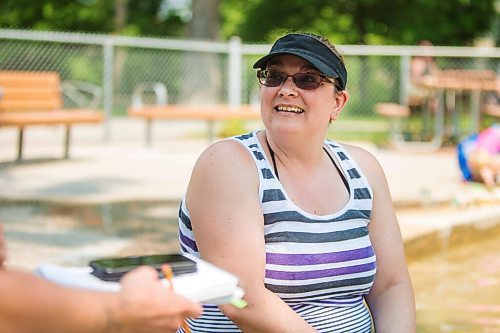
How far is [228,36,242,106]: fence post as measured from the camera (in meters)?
14.5

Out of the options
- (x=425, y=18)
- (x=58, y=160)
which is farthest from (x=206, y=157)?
(x=425, y=18)

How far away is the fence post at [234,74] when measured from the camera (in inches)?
570

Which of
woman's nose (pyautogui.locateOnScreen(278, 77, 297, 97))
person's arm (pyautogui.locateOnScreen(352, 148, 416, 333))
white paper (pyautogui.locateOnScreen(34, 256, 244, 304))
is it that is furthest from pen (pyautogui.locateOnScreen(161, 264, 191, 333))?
person's arm (pyautogui.locateOnScreen(352, 148, 416, 333))

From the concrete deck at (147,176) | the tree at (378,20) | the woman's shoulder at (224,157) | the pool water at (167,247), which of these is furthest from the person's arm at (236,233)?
the tree at (378,20)

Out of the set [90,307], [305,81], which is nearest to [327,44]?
[305,81]

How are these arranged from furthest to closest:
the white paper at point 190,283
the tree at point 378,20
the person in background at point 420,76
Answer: the tree at point 378,20
the person in background at point 420,76
the white paper at point 190,283

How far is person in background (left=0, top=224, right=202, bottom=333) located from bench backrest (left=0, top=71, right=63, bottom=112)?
9.30m

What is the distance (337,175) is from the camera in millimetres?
3020

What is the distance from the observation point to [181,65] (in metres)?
16.1

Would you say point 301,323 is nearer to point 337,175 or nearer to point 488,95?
point 337,175

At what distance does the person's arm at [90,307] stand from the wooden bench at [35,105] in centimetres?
862

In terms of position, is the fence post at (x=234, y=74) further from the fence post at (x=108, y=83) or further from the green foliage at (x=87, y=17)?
the green foliage at (x=87, y=17)

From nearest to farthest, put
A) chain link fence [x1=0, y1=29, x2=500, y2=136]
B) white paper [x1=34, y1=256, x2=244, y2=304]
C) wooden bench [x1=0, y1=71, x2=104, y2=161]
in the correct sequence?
white paper [x1=34, y1=256, x2=244, y2=304], wooden bench [x1=0, y1=71, x2=104, y2=161], chain link fence [x1=0, y1=29, x2=500, y2=136]

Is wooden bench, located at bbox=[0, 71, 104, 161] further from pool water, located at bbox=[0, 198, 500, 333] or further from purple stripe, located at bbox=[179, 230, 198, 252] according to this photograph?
purple stripe, located at bbox=[179, 230, 198, 252]
